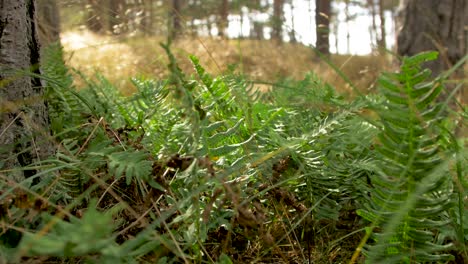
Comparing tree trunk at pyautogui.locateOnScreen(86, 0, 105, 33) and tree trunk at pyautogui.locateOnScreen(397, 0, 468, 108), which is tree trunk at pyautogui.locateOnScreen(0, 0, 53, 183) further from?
tree trunk at pyautogui.locateOnScreen(397, 0, 468, 108)

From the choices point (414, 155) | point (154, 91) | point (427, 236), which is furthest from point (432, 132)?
point (154, 91)

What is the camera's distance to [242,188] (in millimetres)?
1082

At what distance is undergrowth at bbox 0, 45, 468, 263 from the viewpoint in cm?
77

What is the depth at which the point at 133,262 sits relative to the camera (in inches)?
30.5

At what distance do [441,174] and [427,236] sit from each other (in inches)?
4.6

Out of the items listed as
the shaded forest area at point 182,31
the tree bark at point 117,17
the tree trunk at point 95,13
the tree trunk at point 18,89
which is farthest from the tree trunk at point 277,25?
the tree trunk at point 18,89

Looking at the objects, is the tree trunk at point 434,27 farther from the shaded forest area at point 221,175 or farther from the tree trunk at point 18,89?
the tree trunk at point 18,89

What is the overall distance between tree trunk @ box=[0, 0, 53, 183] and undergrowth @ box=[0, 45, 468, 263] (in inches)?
2.7

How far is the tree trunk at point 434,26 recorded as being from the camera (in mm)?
3316

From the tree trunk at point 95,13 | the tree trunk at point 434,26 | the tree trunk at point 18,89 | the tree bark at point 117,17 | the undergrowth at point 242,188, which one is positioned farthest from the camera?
the tree trunk at point 434,26

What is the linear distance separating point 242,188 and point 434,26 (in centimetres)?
273

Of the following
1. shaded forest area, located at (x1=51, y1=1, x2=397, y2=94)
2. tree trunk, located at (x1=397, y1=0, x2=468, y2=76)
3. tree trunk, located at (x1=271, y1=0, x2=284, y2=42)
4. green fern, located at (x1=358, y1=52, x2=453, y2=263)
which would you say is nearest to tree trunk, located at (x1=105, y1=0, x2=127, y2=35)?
shaded forest area, located at (x1=51, y1=1, x2=397, y2=94)

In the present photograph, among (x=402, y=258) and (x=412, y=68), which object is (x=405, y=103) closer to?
(x=412, y=68)

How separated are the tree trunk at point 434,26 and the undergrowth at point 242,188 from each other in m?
2.12
